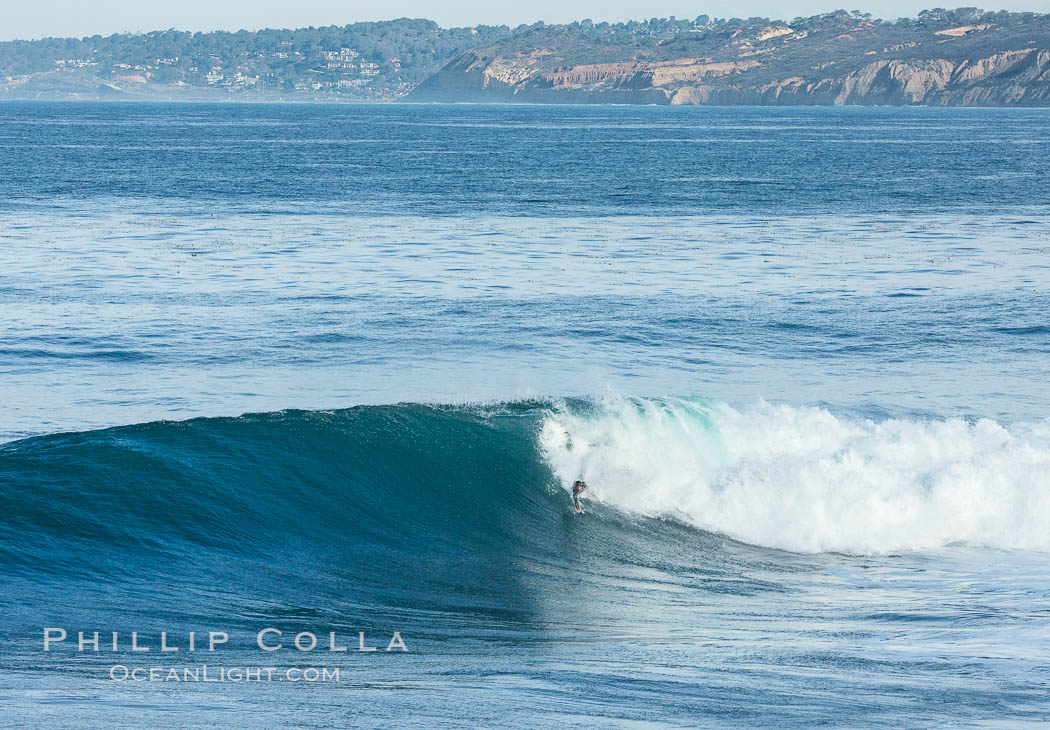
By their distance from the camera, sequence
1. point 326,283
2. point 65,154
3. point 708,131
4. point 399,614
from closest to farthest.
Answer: point 399,614, point 326,283, point 65,154, point 708,131

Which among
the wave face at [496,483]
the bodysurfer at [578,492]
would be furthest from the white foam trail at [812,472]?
the bodysurfer at [578,492]

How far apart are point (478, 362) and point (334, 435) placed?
277 inches

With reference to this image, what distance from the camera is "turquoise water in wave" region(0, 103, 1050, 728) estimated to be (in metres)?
10.2

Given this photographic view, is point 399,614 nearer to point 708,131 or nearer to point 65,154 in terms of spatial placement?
point 65,154

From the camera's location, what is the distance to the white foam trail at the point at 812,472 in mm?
15875

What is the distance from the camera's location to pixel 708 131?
157625mm

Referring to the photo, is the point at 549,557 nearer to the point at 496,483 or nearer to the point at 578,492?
the point at 578,492

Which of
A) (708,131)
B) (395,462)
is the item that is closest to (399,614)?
(395,462)

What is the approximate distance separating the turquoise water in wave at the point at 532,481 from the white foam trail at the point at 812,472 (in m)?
0.06

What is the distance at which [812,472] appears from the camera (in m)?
16.9

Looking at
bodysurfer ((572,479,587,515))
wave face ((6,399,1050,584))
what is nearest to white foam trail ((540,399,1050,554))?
wave face ((6,399,1050,584))

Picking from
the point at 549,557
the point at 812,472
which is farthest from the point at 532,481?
the point at 812,472

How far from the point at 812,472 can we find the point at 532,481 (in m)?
3.96

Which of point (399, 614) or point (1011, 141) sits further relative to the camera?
point (1011, 141)
